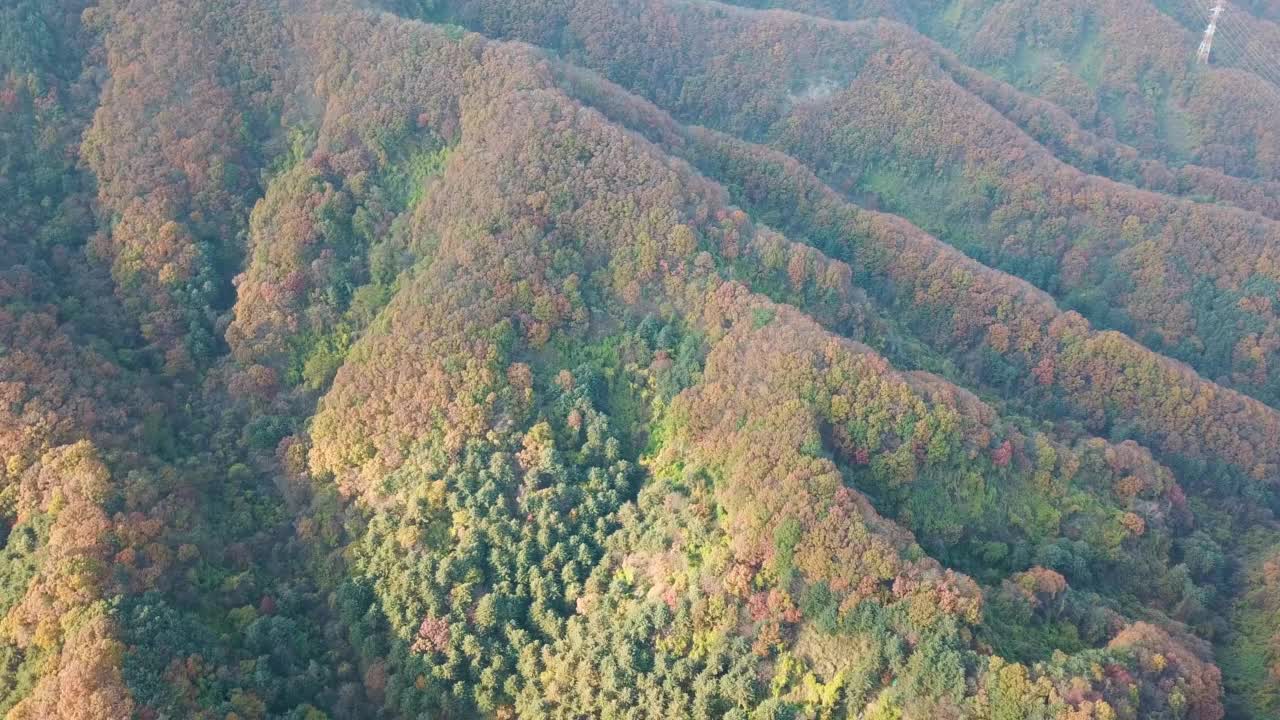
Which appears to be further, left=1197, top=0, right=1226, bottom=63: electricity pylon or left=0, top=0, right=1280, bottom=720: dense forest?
left=1197, top=0, right=1226, bottom=63: electricity pylon

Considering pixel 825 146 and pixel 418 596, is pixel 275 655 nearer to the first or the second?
pixel 418 596

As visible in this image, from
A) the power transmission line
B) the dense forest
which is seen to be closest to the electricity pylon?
the power transmission line

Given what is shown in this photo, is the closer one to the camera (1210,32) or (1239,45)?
(1210,32)

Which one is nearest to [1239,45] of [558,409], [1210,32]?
[1210,32]

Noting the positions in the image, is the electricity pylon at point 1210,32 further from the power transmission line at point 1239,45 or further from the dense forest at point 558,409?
the dense forest at point 558,409

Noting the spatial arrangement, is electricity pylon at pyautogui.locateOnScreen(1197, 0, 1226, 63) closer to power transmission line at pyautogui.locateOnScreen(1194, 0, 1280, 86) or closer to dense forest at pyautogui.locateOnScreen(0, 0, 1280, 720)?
power transmission line at pyautogui.locateOnScreen(1194, 0, 1280, 86)

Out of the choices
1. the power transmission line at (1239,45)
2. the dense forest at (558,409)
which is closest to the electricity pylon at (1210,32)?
the power transmission line at (1239,45)

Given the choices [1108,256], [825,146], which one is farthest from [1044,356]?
[825,146]

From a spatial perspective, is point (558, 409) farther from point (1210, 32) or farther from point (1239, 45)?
point (1239, 45)

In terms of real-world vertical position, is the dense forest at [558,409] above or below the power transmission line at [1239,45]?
below

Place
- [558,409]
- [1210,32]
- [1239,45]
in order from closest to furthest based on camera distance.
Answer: [558,409] < [1210,32] < [1239,45]
